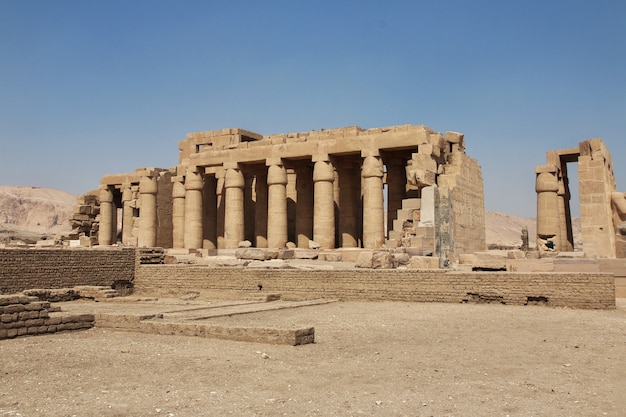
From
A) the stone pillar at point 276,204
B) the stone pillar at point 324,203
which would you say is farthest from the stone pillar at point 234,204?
the stone pillar at point 324,203

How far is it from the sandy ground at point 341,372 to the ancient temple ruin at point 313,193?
11151 millimetres

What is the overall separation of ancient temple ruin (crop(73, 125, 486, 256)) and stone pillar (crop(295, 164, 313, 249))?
0.16 ft

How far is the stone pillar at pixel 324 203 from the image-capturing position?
26141mm

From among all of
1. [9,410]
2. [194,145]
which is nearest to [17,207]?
[194,145]

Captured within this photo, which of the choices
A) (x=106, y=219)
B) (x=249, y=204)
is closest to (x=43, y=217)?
(x=106, y=219)

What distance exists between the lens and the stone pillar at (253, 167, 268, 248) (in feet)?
99.9

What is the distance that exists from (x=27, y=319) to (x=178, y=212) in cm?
2242

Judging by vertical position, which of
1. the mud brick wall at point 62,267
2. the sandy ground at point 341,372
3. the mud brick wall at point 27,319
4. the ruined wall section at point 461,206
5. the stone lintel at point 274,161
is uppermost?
the stone lintel at point 274,161

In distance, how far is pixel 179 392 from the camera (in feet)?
21.2

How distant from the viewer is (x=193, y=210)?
3017cm

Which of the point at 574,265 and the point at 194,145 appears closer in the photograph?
the point at 574,265

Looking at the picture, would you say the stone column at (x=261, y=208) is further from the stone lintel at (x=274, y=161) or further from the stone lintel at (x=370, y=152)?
the stone lintel at (x=370, y=152)

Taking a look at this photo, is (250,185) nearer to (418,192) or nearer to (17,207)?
(418,192)

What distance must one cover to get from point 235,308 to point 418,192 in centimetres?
1252
